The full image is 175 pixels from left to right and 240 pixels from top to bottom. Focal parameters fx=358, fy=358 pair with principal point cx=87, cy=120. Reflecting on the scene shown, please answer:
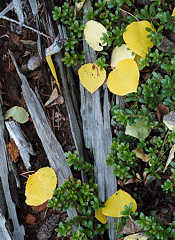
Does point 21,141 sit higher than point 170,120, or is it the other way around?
point 170,120

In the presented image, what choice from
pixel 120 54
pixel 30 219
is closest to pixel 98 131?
pixel 120 54

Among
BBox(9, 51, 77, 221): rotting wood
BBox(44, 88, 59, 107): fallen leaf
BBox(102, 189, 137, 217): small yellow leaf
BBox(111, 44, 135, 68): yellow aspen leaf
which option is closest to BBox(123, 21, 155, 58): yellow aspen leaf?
BBox(111, 44, 135, 68): yellow aspen leaf

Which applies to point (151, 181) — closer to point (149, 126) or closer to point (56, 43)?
point (149, 126)

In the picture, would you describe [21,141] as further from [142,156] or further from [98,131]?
[142,156]

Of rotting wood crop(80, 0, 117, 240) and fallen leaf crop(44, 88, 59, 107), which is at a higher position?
fallen leaf crop(44, 88, 59, 107)

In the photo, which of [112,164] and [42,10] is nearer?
[112,164]

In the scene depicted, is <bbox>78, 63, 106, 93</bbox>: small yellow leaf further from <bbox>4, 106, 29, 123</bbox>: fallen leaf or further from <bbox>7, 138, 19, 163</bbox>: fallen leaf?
<bbox>7, 138, 19, 163</bbox>: fallen leaf

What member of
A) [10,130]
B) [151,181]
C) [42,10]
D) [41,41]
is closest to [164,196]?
[151,181]
